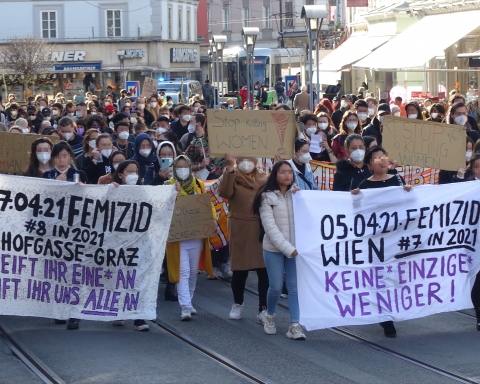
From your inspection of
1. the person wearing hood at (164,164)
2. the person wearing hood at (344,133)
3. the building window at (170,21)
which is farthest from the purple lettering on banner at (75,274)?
the building window at (170,21)

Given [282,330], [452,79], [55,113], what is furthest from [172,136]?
[452,79]

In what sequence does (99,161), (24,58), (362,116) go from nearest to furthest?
(99,161)
(362,116)
(24,58)

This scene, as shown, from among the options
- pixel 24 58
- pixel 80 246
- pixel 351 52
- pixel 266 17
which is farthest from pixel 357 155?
pixel 266 17

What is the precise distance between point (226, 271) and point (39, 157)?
268cm

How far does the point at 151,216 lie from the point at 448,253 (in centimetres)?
266

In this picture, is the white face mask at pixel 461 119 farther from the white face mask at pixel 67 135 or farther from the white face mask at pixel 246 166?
the white face mask at pixel 67 135

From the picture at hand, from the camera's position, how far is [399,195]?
9.08 m

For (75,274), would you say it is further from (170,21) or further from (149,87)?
(170,21)

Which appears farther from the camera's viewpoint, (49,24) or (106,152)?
(49,24)

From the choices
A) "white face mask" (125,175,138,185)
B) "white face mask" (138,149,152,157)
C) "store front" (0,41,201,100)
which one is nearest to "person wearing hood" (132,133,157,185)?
"white face mask" (138,149,152,157)

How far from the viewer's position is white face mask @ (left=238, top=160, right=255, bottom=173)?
9.52 meters

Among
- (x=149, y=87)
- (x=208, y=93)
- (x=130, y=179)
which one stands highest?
(x=208, y=93)

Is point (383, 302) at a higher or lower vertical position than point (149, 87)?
lower

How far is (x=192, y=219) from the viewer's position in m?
9.82
